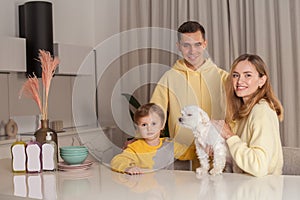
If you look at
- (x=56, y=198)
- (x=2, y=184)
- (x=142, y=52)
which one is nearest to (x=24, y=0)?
(x=142, y=52)

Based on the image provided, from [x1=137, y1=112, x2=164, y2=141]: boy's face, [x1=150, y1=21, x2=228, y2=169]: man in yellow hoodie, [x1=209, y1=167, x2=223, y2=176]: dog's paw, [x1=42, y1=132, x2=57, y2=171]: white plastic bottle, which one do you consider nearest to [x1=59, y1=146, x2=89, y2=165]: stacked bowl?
[x1=42, y1=132, x2=57, y2=171]: white plastic bottle

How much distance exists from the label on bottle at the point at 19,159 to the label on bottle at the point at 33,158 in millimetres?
24

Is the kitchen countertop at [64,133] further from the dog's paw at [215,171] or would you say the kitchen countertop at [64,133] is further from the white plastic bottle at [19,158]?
the dog's paw at [215,171]

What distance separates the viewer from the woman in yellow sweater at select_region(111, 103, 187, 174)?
65.9 inches

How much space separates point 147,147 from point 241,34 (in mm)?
2142

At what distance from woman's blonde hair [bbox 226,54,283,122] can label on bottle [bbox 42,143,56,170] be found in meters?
0.72

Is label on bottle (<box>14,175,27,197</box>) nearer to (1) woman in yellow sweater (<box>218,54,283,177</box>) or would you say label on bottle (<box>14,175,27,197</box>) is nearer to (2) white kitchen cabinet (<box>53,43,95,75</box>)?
(1) woman in yellow sweater (<box>218,54,283,177</box>)

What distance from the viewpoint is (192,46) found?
1911mm

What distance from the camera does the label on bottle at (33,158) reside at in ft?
5.52

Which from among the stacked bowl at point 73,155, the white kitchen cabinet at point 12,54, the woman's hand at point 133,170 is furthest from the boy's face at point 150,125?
the white kitchen cabinet at point 12,54

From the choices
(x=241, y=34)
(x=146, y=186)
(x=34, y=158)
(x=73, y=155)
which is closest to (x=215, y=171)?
(x=146, y=186)

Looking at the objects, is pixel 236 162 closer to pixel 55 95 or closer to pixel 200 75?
pixel 200 75

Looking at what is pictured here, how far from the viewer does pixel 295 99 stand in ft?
11.1

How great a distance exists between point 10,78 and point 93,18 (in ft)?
4.18
